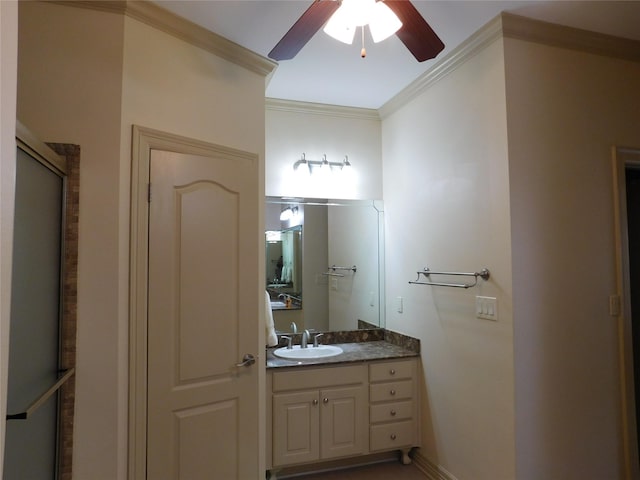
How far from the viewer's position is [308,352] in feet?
9.60

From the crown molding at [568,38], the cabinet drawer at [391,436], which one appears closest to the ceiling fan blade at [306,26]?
the crown molding at [568,38]

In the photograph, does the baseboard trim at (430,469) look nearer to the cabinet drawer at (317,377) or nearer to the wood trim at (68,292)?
the cabinet drawer at (317,377)

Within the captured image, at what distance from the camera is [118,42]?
6.02 feet


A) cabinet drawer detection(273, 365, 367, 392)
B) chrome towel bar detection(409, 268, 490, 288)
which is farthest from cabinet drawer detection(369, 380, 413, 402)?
chrome towel bar detection(409, 268, 490, 288)

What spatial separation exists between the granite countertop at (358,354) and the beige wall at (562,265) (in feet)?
3.11

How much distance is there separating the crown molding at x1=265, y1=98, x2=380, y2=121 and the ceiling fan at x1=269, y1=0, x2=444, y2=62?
135 cm

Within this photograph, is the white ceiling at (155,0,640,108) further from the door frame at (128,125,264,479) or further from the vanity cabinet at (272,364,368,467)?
the vanity cabinet at (272,364,368,467)

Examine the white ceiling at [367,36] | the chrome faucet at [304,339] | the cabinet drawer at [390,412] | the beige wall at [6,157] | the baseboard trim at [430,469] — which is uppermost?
the white ceiling at [367,36]

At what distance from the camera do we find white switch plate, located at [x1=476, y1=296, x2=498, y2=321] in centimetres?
210

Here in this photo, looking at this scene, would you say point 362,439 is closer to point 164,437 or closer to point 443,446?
point 443,446

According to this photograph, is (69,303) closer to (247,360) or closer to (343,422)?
(247,360)

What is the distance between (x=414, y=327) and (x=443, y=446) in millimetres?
751

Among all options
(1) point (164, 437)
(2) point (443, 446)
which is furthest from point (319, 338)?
(1) point (164, 437)

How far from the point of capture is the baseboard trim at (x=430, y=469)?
8.24ft
